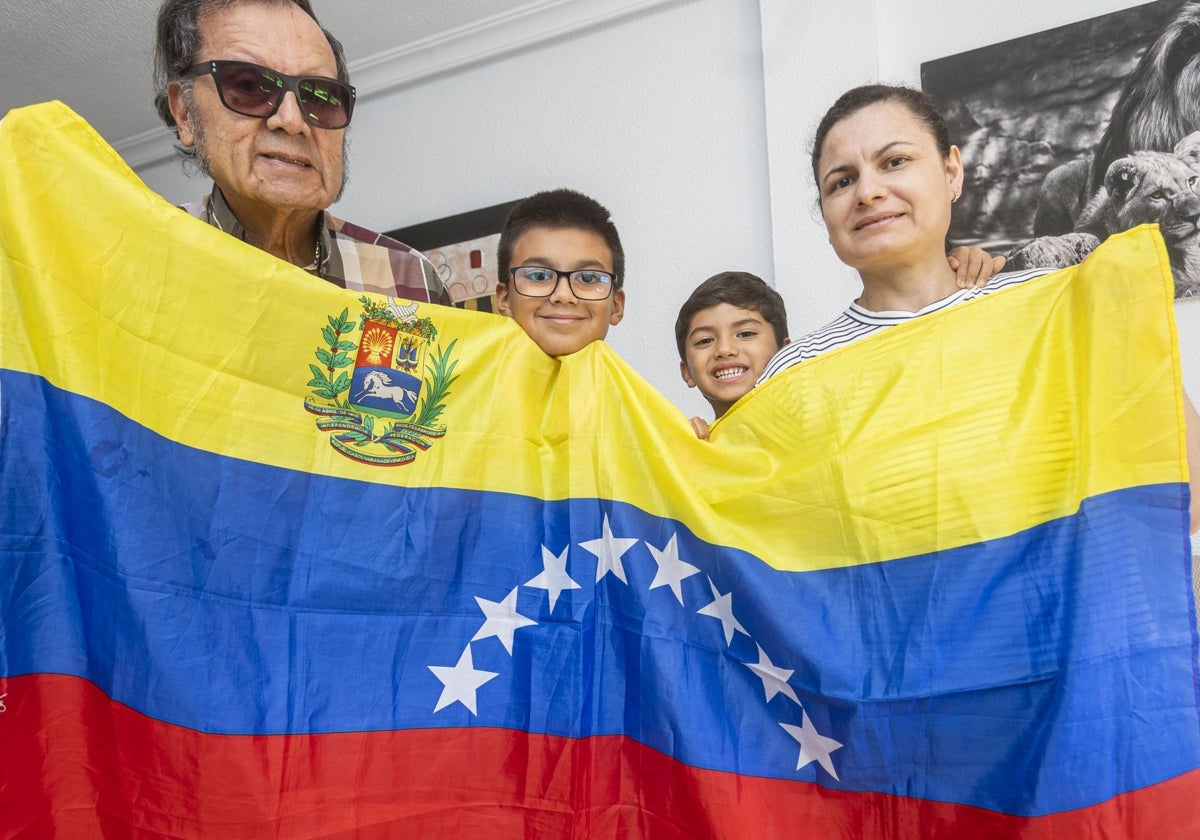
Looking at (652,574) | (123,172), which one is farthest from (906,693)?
(123,172)

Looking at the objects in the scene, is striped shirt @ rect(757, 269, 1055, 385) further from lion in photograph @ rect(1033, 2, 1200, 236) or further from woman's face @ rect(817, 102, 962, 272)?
lion in photograph @ rect(1033, 2, 1200, 236)

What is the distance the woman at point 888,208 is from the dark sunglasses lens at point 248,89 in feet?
2.68

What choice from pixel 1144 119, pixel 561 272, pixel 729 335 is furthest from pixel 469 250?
pixel 1144 119

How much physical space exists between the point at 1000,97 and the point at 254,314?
2.13m

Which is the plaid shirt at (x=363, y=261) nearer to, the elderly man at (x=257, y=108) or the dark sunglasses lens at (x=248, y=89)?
the elderly man at (x=257, y=108)

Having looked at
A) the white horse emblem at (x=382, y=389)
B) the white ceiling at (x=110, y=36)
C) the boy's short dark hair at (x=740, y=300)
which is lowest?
the white horse emblem at (x=382, y=389)

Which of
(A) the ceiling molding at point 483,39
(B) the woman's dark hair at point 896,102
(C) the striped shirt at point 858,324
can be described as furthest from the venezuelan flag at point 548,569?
(A) the ceiling molding at point 483,39

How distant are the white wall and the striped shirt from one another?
1176 mm

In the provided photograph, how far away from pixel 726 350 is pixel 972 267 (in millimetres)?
557

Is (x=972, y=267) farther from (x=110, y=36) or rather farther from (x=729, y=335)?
(x=110, y=36)

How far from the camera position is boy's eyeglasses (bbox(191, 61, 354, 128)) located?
4.33 ft

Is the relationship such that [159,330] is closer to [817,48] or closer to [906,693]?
[906,693]

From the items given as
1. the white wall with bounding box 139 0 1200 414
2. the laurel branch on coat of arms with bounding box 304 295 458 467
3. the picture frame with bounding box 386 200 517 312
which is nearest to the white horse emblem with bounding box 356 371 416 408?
the laurel branch on coat of arms with bounding box 304 295 458 467

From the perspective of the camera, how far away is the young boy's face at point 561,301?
4.98 ft
